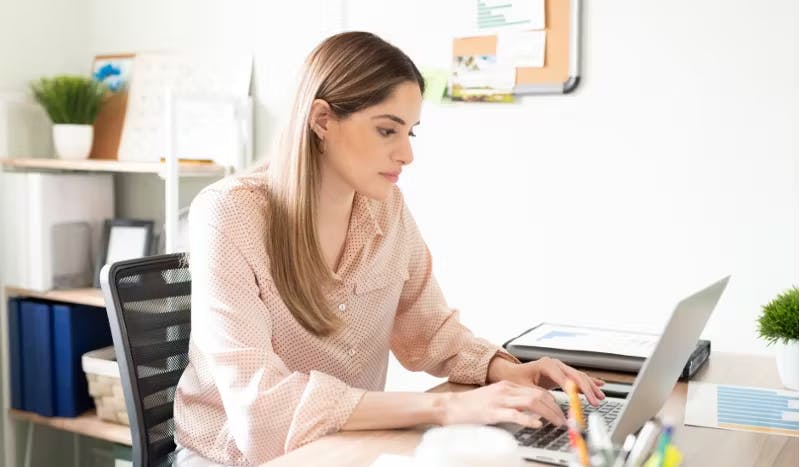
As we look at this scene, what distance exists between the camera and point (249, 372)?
3.85ft

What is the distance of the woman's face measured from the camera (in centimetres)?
140

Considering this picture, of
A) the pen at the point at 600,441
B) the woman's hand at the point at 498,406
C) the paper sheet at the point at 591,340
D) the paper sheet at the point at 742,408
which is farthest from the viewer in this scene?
the paper sheet at the point at 591,340

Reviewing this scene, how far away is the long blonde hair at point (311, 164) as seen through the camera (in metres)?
1.35

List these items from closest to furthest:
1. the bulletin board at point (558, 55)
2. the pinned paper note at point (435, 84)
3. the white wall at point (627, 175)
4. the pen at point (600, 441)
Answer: the pen at point (600, 441) < the white wall at point (627, 175) < the bulletin board at point (558, 55) < the pinned paper note at point (435, 84)

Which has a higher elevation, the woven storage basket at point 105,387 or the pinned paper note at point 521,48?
the pinned paper note at point 521,48

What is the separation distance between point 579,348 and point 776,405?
13.4 inches

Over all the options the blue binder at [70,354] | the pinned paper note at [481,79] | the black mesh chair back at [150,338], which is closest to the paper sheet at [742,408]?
the black mesh chair back at [150,338]

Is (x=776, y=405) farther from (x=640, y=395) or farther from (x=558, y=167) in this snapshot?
(x=558, y=167)

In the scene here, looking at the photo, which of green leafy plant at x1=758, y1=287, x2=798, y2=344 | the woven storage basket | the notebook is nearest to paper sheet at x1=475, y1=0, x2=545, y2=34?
the notebook

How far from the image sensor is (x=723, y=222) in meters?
1.91

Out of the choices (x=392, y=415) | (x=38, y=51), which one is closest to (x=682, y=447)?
(x=392, y=415)

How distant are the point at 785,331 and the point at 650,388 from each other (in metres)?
0.51

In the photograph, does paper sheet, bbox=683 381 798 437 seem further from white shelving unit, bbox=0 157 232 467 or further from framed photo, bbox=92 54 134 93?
framed photo, bbox=92 54 134 93

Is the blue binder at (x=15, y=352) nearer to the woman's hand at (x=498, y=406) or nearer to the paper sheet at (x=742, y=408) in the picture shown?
the woman's hand at (x=498, y=406)
